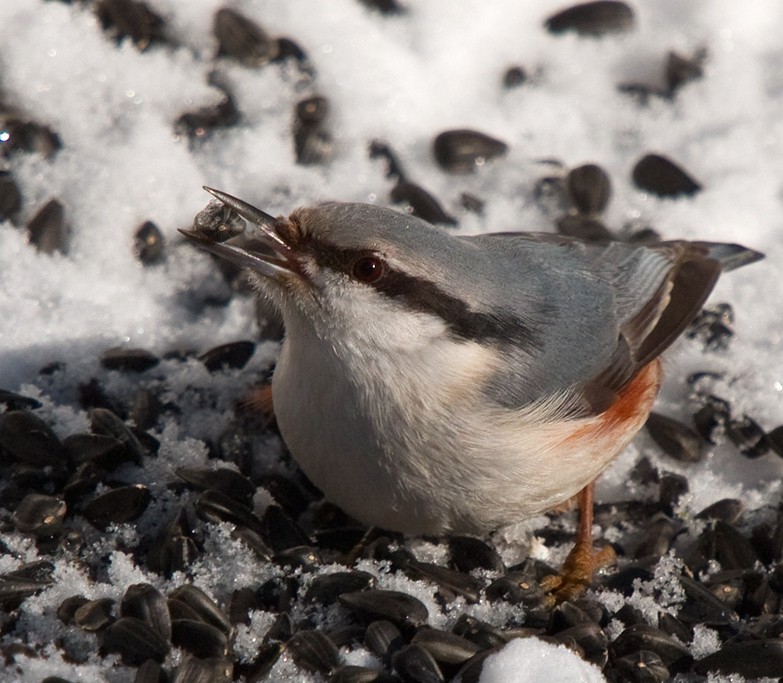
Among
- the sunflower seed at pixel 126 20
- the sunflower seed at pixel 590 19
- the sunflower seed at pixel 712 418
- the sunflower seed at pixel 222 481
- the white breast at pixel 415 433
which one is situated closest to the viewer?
the white breast at pixel 415 433

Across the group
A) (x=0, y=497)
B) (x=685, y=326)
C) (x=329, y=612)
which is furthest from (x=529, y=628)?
(x=0, y=497)

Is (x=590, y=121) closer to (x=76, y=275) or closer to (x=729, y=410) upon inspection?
(x=729, y=410)

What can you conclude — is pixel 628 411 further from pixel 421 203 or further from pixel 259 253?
pixel 421 203

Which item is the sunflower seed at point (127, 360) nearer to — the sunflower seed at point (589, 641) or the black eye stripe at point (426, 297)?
the black eye stripe at point (426, 297)

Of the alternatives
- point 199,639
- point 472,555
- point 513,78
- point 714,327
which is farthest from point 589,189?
point 199,639

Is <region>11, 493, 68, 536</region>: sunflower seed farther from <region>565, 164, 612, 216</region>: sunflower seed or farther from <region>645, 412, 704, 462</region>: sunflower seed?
<region>565, 164, 612, 216</region>: sunflower seed

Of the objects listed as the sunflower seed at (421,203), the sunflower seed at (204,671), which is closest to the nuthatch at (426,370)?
the sunflower seed at (204,671)
